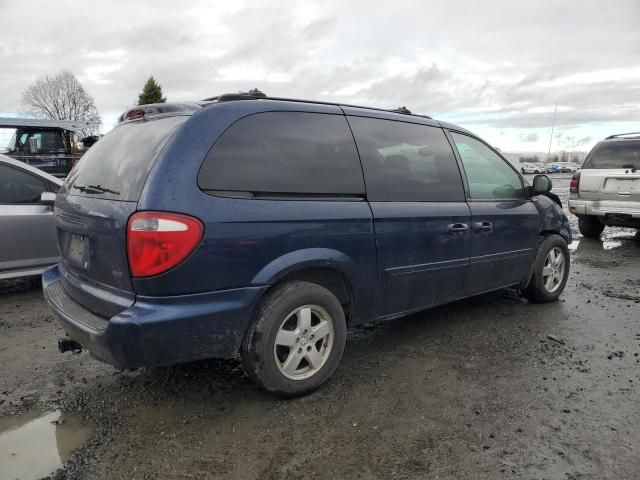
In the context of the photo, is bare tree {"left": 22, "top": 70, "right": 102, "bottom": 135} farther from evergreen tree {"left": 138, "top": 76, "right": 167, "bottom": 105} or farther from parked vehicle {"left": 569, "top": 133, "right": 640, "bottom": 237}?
parked vehicle {"left": 569, "top": 133, "right": 640, "bottom": 237}

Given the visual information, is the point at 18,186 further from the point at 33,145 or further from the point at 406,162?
the point at 33,145

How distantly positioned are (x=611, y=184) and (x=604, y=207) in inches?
15.7

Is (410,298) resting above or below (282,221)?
below

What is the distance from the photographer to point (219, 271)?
2611mm

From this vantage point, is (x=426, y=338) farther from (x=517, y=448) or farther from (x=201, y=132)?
(x=201, y=132)

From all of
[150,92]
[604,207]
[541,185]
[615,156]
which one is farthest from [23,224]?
[150,92]

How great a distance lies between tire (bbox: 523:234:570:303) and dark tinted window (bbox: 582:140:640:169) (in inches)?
172

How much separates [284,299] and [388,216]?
96 centimetres

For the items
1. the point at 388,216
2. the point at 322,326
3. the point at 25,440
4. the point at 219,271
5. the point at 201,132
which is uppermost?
the point at 201,132

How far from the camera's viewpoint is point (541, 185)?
4.66 m

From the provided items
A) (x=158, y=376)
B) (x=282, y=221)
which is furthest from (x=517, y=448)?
(x=158, y=376)

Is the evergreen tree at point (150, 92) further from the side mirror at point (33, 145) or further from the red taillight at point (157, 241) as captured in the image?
the red taillight at point (157, 241)

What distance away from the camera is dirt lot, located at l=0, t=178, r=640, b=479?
2.42 metres

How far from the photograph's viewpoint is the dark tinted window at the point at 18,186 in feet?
17.1
